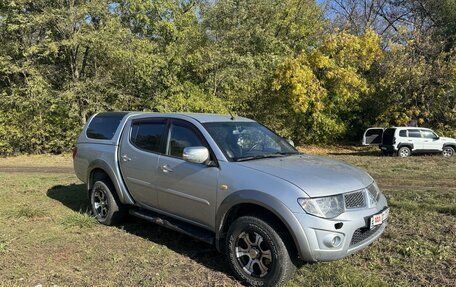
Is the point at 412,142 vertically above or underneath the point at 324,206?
underneath

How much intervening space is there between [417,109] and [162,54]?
48.5 feet

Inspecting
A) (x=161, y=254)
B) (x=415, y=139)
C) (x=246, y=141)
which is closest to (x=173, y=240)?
(x=161, y=254)

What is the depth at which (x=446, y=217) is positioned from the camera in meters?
6.35

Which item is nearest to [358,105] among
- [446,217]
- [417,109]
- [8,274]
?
[417,109]

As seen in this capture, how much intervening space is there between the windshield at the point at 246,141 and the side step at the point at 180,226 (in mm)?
925

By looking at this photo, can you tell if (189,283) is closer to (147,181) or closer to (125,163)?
(147,181)

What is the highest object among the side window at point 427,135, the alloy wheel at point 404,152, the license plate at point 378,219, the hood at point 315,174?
the hood at point 315,174

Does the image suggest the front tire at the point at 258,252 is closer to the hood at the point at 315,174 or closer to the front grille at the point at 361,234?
the hood at the point at 315,174

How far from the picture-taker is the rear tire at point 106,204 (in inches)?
252

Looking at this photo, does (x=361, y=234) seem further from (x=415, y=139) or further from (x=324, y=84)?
(x=324, y=84)

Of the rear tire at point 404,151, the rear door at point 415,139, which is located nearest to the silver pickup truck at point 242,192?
the rear tire at point 404,151

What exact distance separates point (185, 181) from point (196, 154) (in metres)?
0.53

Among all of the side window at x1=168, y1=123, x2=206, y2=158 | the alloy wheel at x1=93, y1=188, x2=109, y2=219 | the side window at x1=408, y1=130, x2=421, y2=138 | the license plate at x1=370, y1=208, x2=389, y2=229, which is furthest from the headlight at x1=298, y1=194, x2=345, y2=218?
the side window at x1=408, y1=130, x2=421, y2=138

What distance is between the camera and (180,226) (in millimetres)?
5184
